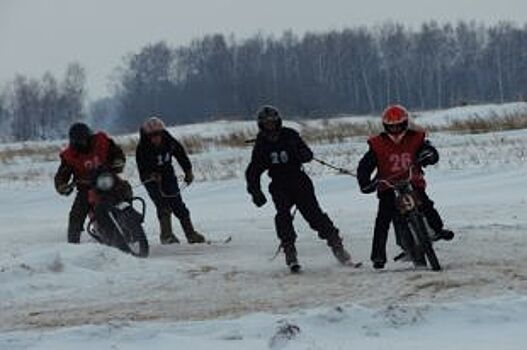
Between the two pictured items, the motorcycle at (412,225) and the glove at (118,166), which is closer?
the motorcycle at (412,225)

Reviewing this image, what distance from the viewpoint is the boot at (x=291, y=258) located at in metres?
11.1

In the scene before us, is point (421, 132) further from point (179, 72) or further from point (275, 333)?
point (179, 72)

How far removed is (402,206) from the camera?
1055 cm

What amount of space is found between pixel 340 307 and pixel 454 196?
31.3 ft

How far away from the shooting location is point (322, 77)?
394 ft

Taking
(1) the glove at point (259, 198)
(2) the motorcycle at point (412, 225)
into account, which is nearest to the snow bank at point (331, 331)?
(2) the motorcycle at point (412, 225)

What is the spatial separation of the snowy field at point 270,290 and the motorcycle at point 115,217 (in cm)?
34

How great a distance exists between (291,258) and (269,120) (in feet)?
4.80

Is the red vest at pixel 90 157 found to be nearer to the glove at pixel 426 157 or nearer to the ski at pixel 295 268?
the ski at pixel 295 268

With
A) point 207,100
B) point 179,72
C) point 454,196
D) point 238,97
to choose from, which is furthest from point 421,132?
point 179,72

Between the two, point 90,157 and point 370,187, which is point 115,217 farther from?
point 370,187

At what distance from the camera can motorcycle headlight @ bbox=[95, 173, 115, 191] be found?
43.4 ft

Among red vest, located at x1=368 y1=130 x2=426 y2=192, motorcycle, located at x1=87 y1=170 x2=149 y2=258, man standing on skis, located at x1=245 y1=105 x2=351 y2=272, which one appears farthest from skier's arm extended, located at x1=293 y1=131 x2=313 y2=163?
motorcycle, located at x1=87 y1=170 x2=149 y2=258

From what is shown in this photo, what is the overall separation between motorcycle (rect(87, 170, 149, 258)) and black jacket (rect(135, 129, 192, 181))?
1097mm
